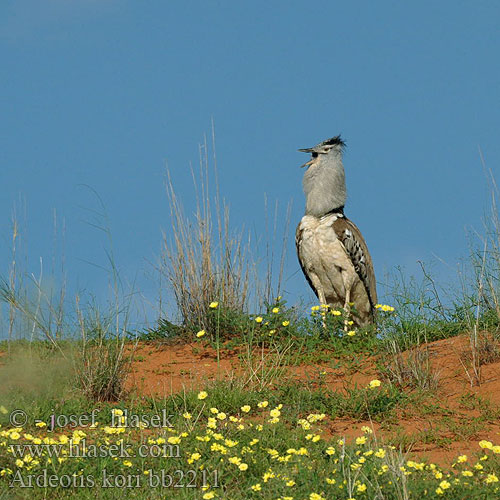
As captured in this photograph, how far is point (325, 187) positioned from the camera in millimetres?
10547

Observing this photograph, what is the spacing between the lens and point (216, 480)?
199 inches

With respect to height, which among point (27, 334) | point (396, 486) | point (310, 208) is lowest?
point (396, 486)

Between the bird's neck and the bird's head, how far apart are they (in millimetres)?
62

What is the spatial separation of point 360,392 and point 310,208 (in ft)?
12.9

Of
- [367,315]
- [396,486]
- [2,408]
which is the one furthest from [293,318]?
[396,486]

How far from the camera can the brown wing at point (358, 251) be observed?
1008cm

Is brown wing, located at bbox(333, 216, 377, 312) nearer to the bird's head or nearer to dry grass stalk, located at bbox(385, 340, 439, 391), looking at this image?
the bird's head

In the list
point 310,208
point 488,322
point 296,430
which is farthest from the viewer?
point 310,208

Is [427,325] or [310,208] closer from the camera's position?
[427,325]

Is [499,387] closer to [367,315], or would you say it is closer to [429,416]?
[429,416]

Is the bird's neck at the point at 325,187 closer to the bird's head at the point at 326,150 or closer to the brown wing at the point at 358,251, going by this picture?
the bird's head at the point at 326,150

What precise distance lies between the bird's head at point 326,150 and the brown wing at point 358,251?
95cm

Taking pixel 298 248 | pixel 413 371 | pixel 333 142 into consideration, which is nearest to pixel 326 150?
pixel 333 142

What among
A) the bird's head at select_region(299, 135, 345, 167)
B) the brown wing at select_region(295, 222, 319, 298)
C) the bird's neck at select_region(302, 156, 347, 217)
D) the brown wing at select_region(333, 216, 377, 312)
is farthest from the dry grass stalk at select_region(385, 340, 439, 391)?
the bird's head at select_region(299, 135, 345, 167)
